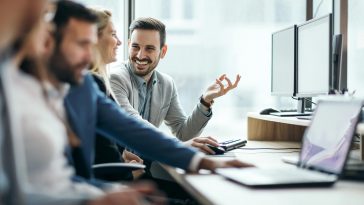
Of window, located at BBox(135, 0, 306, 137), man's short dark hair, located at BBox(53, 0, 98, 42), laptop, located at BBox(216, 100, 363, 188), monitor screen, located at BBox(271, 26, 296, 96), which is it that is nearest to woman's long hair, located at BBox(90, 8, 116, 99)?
man's short dark hair, located at BBox(53, 0, 98, 42)

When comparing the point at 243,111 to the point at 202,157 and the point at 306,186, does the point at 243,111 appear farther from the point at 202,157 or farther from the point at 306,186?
the point at 306,186

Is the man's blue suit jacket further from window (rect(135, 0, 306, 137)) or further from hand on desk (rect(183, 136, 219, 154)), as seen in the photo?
window (rect(135, 0, 306, 137))

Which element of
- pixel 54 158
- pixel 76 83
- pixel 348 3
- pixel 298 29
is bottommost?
pixel 54 158

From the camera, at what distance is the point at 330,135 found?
146 centimetres

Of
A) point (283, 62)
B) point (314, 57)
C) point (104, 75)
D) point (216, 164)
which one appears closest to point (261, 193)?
point (216, 164)

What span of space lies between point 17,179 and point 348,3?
2.90 m

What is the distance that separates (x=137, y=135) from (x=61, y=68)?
45 centimetres

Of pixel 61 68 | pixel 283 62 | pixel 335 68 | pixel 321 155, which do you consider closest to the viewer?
pixel 61 68

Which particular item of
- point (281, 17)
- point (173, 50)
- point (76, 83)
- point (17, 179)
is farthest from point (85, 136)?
point (281, 17)

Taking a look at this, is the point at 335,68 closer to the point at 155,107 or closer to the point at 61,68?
the point at 155,107

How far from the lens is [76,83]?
3.88 feet

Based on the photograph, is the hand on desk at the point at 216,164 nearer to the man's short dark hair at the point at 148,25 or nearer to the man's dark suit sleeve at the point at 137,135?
the man's dark suit sleeve at the point at 137,135

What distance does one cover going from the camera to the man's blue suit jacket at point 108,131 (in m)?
1.36

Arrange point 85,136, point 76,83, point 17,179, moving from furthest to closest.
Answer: point 85,136 < point 76,83 < point 17,179
